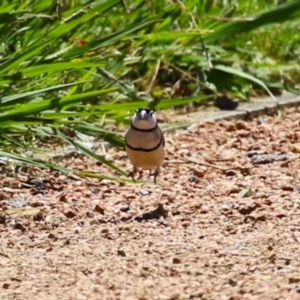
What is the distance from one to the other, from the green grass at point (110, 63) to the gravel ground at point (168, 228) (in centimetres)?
22

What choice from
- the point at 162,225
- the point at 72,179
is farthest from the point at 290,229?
the point at 72,179

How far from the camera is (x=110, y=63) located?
5.04 metres

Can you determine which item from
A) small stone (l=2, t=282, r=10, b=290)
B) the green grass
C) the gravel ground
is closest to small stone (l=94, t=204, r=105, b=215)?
the gravel ground

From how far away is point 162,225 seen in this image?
3.52 m

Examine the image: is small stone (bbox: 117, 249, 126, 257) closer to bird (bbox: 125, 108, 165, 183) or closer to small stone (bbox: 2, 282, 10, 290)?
small stone (bbox: 2, 282, 10, 290)

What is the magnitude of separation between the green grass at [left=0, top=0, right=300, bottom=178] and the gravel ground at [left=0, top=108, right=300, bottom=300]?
0.22 metres

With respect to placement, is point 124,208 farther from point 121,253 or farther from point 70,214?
point 121,253

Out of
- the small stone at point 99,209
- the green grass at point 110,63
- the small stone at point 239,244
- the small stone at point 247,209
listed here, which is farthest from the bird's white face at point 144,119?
the small stone at point 239,244

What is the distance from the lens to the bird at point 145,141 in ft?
13.1

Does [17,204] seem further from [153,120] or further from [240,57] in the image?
[240,57]

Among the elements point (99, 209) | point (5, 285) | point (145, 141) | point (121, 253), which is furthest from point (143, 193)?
point (5, 285)

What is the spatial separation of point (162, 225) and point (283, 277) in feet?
2.69

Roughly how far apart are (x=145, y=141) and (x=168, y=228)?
606 mm

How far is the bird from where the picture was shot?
4.00m
